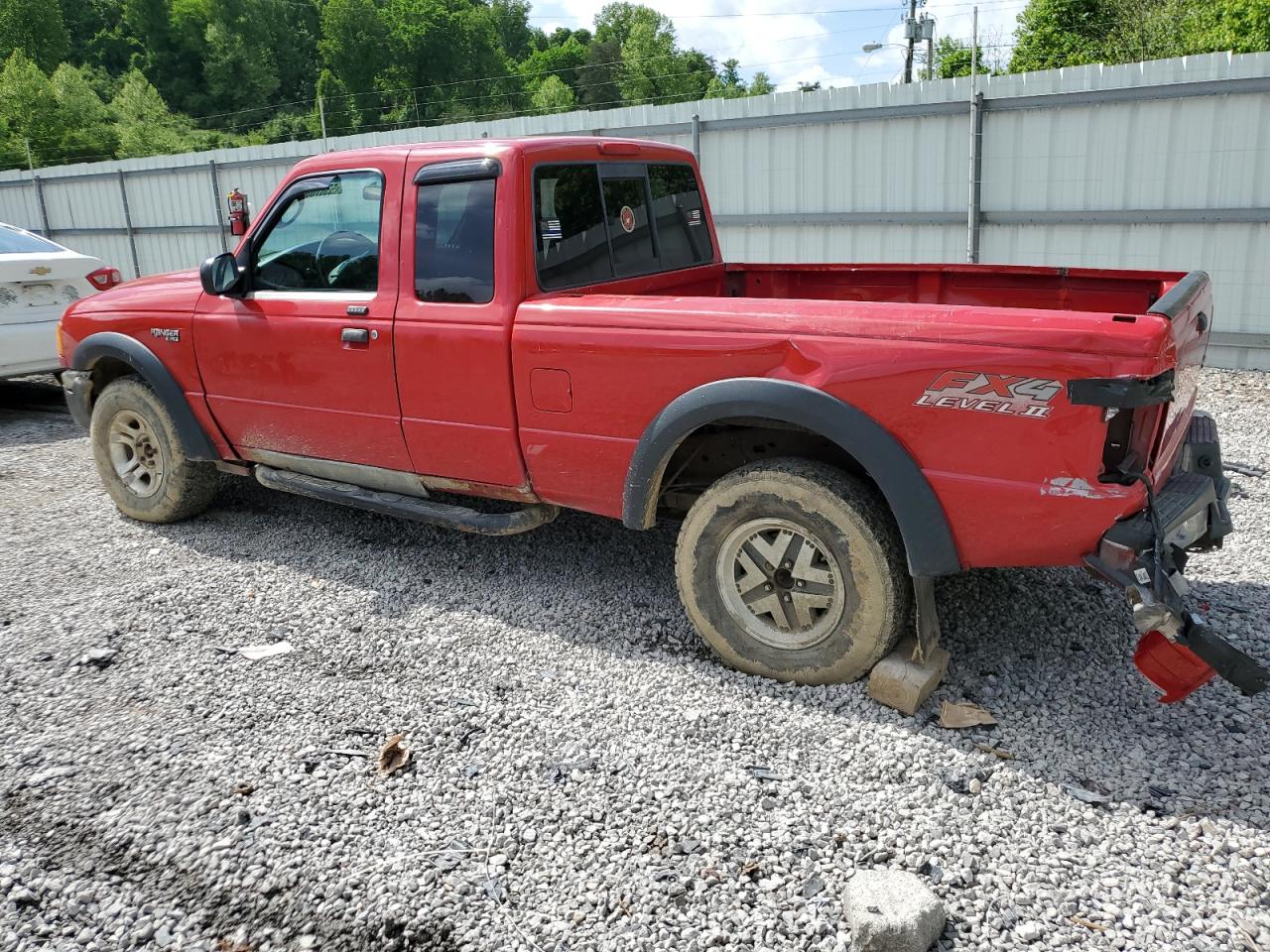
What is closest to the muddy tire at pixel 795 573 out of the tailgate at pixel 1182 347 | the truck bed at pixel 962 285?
the tailgate at pixel 1182 347

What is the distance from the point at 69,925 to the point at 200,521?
134 inches

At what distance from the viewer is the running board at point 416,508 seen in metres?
4.31

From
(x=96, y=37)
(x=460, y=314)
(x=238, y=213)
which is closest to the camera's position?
(x=460, y=314)

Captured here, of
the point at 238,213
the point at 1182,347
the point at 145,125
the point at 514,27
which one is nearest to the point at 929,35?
the point at 238,213

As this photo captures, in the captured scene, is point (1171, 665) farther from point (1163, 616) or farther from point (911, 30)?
point (911, 30)

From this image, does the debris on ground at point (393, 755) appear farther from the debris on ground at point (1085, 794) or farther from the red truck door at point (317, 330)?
the debris on ground at point (1085, 794)

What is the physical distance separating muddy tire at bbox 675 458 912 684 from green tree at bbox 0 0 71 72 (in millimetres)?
99260

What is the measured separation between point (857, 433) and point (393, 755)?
6.21 ft

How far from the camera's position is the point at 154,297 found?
17.4 feet

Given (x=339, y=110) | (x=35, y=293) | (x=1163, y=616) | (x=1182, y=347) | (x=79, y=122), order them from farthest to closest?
(x=339, y=110) → (x=79, y=122) → (x=35, y=293) → (x=1182, y=347) → (x=1163, y=616)

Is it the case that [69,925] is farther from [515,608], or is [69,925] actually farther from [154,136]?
[154,136]

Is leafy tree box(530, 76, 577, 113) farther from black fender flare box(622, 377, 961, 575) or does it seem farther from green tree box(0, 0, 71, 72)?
black fender flare box(622, 377, 961, 575)

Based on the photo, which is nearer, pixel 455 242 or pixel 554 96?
pixel 455 242

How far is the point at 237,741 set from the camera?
136 inches
